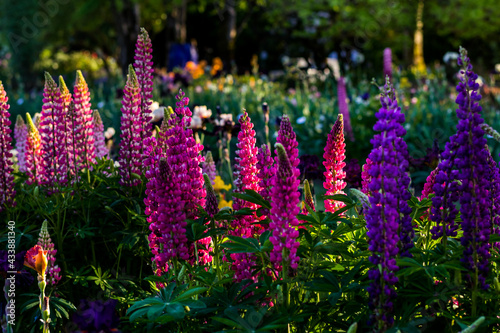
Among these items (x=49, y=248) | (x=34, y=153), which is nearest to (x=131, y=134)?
(x=34, y=153)

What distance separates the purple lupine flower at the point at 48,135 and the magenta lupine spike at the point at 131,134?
442 millimetres

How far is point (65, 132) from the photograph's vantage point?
350 centimetres

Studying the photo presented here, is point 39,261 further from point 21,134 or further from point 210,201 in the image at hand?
point 21,134

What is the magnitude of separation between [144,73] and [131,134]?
0.39 metres

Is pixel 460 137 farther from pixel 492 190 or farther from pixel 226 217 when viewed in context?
pixel 226 217

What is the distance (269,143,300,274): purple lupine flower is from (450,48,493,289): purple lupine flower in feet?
2.13

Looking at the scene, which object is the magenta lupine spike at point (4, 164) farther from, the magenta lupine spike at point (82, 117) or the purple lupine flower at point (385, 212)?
the purple lupine flower at point (385, 212)

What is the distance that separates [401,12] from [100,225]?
22.5 m

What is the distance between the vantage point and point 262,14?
2741cm

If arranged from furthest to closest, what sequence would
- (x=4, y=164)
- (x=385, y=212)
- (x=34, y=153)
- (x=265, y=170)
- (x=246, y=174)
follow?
1. (x=34, y=153)
2. (x=4, y=164)
3. (x=246, y=174)
4. (x=265, y=170)
5. (x=385, y=212)

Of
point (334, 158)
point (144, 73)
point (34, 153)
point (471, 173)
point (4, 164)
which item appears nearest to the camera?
point (471, 173)

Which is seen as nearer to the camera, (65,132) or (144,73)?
(144,73)

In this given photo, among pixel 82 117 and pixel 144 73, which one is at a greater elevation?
pixel 144 73

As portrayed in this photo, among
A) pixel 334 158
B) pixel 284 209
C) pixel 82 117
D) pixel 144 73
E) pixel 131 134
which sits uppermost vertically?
pixel 144 73
